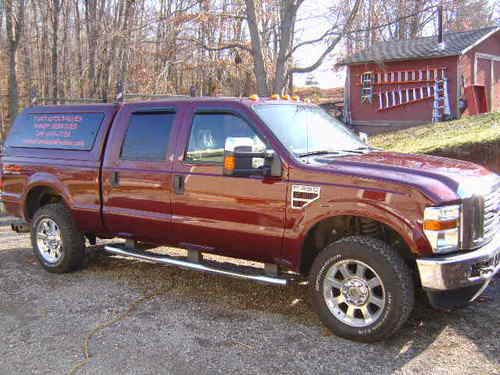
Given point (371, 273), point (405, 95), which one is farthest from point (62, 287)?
point (405, 95)

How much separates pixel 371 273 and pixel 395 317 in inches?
15.3

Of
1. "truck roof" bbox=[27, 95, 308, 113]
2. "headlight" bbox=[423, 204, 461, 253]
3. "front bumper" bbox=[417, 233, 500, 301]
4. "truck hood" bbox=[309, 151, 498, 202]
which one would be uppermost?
"truck roof" bbox=[27, 95, 308, 113]

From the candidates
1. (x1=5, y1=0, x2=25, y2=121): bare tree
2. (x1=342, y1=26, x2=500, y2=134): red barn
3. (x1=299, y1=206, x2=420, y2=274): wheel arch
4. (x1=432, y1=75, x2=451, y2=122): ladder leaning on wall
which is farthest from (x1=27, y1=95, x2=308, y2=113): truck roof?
(x1=342, y1=26, x2=500, y2=134): red barn

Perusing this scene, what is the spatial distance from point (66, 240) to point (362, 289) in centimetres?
345

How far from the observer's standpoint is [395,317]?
3820 mm

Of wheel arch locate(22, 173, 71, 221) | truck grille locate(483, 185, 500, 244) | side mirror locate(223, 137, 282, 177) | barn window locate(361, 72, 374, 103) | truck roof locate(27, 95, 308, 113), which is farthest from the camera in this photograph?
barn window locate(361, 72, 374, 103)

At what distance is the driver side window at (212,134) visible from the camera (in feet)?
15.5

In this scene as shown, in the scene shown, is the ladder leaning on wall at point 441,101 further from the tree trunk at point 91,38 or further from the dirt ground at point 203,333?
the dirt ground at point 203,333

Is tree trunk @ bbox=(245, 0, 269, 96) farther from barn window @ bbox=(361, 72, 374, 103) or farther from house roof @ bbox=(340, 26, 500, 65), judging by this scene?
barn window @ bbox=(361, 72, 374, 103)

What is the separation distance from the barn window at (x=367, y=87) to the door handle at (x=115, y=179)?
1899 centimetres

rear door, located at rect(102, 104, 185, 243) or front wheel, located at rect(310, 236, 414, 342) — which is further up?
rear door, located at rect(102, 104, 185, 243)

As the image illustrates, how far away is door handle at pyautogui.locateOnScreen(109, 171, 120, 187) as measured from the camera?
17.6 feet

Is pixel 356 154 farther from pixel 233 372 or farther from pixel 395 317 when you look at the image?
pixel 233 372

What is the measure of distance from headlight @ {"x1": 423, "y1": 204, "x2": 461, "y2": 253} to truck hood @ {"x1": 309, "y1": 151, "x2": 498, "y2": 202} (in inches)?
3.5
